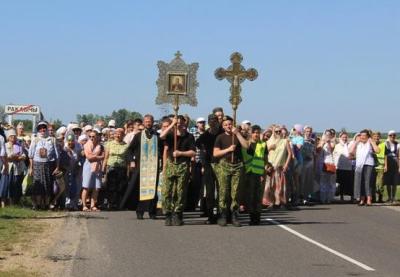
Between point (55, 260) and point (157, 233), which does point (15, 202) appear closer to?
point (157, 233)

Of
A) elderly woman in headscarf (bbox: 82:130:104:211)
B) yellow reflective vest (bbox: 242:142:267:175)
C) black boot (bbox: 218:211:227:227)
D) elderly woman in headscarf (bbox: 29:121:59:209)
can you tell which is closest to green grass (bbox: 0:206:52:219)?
elderly woman in headscarf (bbox: 29:121:59:209)

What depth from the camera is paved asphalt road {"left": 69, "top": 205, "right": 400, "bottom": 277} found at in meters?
10.0

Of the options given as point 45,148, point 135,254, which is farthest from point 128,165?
point 135,254

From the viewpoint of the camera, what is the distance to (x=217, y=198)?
15430 mm

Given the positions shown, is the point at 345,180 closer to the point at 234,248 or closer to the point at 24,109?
the point at 234,248

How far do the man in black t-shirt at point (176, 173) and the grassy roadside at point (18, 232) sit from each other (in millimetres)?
2305

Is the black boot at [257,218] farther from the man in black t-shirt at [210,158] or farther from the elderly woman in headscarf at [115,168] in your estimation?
the elderly woman in headscarf at [115,168]

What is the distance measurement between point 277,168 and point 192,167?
3.80 m

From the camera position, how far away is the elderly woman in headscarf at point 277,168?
765 inches

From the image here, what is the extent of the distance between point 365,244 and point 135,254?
13.0 feet

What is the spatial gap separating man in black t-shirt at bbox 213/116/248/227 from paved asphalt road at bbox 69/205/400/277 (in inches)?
17.8

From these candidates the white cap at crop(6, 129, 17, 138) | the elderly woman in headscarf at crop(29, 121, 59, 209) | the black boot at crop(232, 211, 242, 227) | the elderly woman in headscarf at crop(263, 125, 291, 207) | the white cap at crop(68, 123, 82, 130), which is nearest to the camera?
the black boot at crop(232, 211, 242, 227)

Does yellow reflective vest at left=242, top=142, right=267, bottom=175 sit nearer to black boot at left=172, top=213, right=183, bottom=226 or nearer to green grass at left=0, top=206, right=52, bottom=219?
black boot at left=172, top=213, right=183, bottom=226

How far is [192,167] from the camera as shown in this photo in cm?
1652
